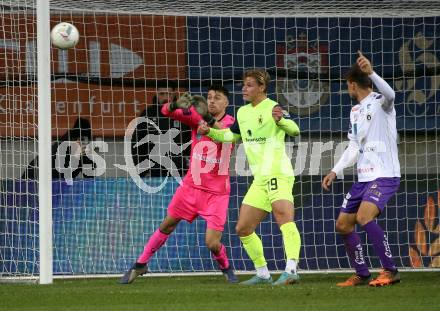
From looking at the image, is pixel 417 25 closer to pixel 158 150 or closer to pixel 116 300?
pixel 158 150

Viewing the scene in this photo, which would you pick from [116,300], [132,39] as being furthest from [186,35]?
[116,300]

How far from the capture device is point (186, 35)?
46.1ft

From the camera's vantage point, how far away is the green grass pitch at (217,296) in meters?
7.89

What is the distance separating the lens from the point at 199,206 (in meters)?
10.7

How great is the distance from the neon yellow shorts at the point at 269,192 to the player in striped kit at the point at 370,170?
2.05ft

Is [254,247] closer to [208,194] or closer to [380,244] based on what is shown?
[208,194]

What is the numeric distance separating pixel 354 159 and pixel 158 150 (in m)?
4.14

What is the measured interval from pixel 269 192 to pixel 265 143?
1.63ft

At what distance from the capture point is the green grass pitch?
25.9 ft

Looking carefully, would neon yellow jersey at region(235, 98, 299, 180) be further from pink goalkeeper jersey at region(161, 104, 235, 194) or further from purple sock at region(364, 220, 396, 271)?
purple sock at region(364, 220, 396, 271)

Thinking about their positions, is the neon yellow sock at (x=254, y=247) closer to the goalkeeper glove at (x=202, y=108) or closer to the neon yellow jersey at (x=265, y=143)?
the neon yellow jersey at (x=265, y=143)

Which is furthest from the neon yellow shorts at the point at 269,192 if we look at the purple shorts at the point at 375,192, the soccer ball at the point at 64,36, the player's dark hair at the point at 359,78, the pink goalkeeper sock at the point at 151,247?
the soccer ball at the point at 64,36
